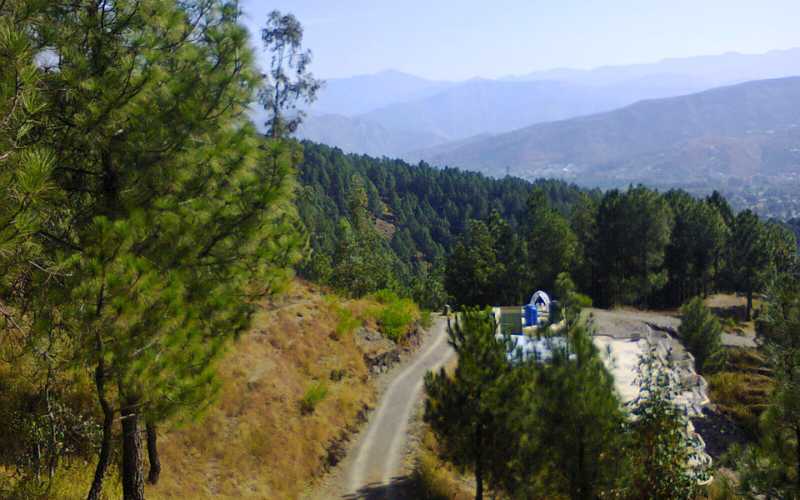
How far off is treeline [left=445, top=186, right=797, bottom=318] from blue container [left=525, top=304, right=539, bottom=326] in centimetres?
2130

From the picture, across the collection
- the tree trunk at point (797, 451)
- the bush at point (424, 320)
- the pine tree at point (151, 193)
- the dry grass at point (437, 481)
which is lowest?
the dry grass at point (437, 481)

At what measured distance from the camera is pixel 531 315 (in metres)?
30.3

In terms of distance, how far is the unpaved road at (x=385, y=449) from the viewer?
46.1 feet

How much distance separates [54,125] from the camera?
7113 mm

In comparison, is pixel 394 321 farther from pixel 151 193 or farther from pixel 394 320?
pixel 151 193

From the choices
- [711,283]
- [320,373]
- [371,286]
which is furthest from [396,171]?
[320,373]

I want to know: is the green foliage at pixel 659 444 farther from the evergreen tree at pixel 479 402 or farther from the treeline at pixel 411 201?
the treeline at pixel 411 201

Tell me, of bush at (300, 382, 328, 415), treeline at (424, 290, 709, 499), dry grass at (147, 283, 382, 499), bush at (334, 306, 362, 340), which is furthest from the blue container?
treeline at (424, 290, 709, 499)

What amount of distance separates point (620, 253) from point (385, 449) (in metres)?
42.0

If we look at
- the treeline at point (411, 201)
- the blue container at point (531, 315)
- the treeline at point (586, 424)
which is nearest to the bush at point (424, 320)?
the blue container at point (531, 315)

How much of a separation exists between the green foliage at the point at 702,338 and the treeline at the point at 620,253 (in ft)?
52.9

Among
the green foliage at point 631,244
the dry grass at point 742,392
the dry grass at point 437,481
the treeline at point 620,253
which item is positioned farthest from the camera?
the treeline at point 620,253

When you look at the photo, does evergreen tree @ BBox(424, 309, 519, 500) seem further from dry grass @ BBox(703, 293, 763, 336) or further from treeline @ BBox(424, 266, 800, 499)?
dry grass @ BBox(703, 293, 763, 336)

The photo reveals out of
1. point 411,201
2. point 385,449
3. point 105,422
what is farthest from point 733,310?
point 411,201
